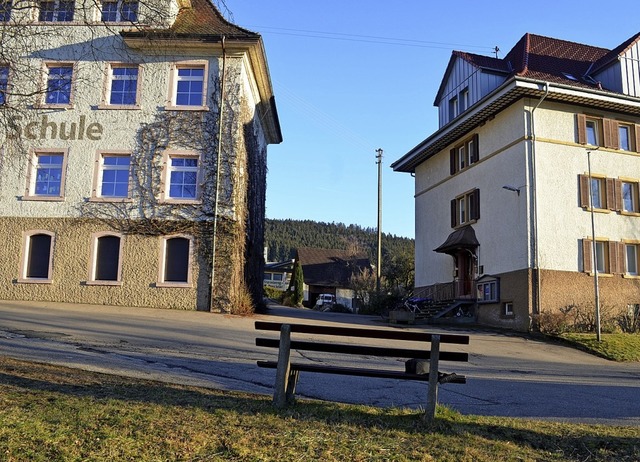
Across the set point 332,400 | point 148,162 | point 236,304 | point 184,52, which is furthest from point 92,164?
point 332,400

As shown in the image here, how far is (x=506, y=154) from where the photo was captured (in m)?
24.4

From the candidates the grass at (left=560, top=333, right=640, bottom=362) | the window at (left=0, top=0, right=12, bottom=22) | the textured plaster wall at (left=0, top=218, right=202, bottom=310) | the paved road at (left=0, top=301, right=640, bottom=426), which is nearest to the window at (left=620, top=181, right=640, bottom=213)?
the grass at (left=560, top=333, right=640, bottom=362)

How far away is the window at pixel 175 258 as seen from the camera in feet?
70.2

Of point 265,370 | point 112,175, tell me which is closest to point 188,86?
point 112,175

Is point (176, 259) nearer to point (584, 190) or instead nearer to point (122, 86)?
point (122, 86)

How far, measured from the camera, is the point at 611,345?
59.6 ft

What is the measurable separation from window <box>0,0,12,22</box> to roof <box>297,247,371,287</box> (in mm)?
56905

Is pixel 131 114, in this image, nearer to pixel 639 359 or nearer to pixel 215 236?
pixel 215 236

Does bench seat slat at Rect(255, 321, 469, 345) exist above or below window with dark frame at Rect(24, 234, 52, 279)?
below

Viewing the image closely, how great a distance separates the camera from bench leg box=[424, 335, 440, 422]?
5898 mm

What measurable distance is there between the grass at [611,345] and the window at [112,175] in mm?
16350

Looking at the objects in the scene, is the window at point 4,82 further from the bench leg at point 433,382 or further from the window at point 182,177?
the window at point 182,177

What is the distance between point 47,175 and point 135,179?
3.52 meters

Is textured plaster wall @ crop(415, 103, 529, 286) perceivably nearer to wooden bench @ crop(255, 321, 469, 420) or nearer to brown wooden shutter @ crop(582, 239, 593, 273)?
brown wooden shutter @ crop(582, 239, 593, 273)
